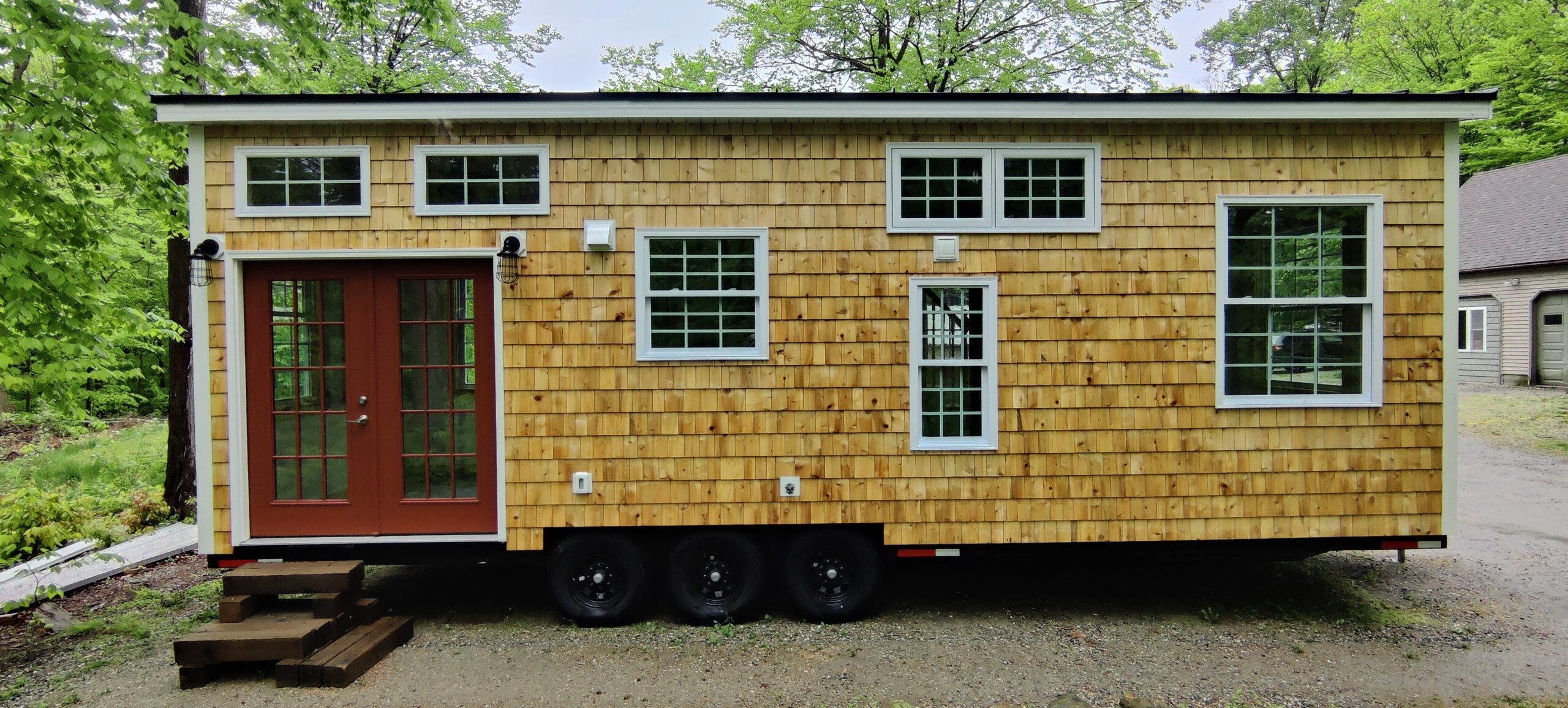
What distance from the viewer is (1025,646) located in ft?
13.6

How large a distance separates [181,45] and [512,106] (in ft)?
11.4

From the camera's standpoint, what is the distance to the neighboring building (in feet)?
47.3

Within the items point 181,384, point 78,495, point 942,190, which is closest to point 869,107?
point 942,190

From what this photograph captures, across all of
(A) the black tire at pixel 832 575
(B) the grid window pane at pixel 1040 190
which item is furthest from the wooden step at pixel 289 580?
(B) the grid window pane at pixel 1040 190

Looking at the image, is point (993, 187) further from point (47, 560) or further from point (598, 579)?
point (47, 560)

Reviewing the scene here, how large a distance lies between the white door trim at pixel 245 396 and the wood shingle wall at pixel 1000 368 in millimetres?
116

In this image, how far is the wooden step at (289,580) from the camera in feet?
13.2

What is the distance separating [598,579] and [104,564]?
13.6 feet

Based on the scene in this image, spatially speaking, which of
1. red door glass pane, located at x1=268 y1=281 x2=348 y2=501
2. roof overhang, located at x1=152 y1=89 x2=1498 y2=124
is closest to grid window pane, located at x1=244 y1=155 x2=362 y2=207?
roof overhang, located at x1=152 y1=89 x2=1498 y2=124

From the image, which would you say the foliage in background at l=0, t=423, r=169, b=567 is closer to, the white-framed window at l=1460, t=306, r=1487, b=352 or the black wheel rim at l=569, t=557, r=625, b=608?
the black wheel rim at l=569, t=557, r=625, b=608

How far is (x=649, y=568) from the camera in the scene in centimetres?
448

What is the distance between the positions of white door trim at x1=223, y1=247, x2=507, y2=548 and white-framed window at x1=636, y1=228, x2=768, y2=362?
0.96 metres

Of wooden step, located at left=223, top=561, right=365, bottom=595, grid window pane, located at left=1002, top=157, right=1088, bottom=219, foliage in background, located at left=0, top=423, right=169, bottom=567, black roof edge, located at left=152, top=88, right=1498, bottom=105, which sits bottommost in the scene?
foliage in background, located at left=0, top=423, right=169, bottom=567

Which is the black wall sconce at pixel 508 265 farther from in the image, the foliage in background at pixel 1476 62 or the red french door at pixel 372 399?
the foliage in background at pixel 1476 62
